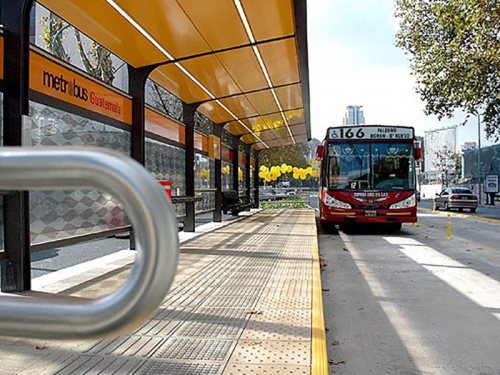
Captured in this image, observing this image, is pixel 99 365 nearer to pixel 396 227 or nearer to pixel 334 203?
pixel 334 203

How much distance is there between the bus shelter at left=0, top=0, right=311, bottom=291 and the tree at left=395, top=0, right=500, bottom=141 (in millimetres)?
7386

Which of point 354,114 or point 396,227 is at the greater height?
point 354,114

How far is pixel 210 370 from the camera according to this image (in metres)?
3.35

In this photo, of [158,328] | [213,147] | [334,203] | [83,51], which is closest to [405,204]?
[334,203]

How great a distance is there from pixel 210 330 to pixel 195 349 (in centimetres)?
52

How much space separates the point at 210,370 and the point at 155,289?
2.63 metres

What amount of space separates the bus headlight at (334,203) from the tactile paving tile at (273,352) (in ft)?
33.6

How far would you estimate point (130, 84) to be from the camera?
9344 mm

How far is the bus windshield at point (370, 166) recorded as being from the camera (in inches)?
549

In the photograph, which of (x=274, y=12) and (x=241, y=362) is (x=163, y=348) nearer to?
(x=241, y=362)

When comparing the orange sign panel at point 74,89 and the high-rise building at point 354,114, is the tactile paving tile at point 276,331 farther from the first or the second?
the high-rise building at point 354,114

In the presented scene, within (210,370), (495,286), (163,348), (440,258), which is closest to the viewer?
(210,370)

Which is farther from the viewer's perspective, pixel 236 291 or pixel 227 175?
pixel 227 175

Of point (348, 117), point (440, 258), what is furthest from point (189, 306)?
point (348, 117)
